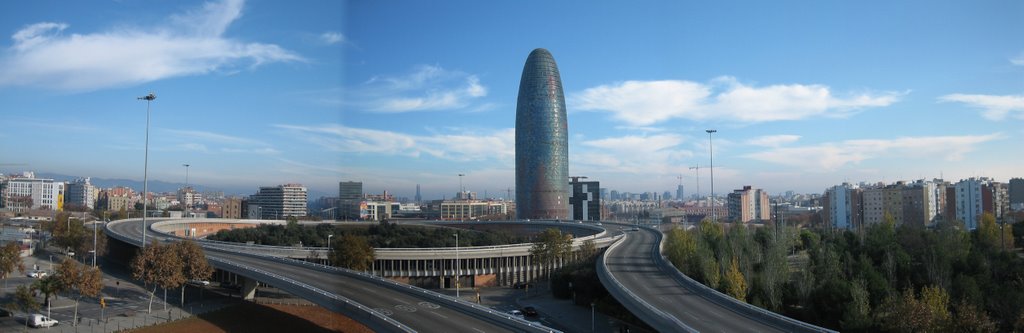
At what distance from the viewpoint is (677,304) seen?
37.5 feet

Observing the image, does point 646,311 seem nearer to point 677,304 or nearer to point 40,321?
point 677,304

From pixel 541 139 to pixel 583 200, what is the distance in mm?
12394

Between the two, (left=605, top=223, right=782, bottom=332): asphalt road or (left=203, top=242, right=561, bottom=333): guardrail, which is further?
(left=605, top=223, right=782, bottom=332): asphalt road

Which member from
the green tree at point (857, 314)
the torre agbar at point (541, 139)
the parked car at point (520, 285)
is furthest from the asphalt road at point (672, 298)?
the torre agbar at point (541, 139)

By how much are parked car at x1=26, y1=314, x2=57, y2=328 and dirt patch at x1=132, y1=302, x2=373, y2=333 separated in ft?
6.16

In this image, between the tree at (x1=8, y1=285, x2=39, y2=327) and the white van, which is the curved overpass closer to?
the white van

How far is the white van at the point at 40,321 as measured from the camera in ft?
39.8

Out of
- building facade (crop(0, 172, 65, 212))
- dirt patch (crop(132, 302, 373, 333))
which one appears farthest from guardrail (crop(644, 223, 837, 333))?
building facade (crop(0, 172, 65, 212))

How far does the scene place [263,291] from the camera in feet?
57.1

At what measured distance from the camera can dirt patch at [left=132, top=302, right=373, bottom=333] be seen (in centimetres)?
1133

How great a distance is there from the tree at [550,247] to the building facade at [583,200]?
129ft

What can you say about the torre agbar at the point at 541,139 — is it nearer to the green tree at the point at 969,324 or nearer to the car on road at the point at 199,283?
the car on road at the point at 199,283

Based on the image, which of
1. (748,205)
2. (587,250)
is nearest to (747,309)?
(587,250)

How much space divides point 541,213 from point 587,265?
106 feet
